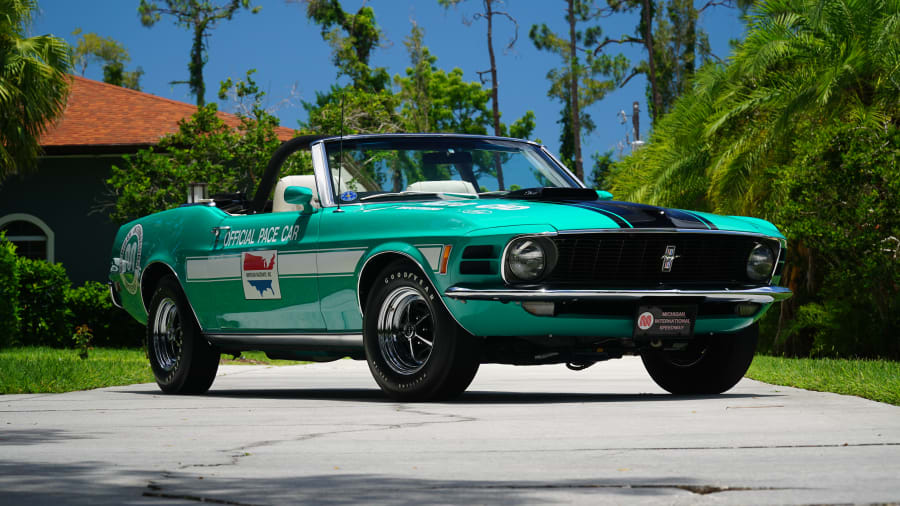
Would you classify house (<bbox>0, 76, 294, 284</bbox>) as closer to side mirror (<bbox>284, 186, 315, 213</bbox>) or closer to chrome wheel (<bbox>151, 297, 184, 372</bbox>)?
Result: chrome wheel (<bbox>151, 297, 184, 372</bbox>)

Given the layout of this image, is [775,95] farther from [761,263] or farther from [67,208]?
[67,208]

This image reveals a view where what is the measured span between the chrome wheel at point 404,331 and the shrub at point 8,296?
15.2m

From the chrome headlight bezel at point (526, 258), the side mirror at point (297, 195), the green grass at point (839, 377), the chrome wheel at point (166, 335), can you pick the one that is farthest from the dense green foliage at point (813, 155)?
the chrome headlight bezel at point (526, 258)

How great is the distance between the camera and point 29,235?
1119 inches

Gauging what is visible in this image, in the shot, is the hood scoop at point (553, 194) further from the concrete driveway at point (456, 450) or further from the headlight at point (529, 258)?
the concrete driveway at point (456, 450)

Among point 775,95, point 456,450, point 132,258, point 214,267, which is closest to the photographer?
point 456,450

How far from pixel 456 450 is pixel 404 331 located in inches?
102

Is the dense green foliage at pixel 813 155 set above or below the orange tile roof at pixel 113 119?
below

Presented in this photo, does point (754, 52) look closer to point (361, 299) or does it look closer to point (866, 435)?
point (361, 299)

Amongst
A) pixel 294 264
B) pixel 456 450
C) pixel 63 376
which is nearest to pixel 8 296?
pixel 63 376

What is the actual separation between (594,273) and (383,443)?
90.9 inches

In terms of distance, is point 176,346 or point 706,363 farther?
point 176,346

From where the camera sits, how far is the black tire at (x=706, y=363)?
29.8 feet

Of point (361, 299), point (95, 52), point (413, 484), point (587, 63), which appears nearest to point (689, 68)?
point (587, 63)
